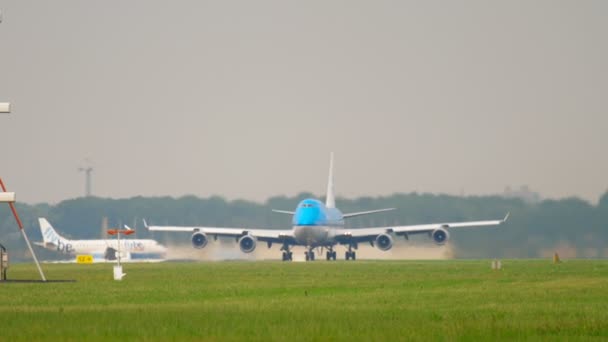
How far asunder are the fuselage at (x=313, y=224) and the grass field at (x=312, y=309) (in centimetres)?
4308

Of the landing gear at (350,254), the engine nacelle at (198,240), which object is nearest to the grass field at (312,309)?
the engine nacelle at (198,240)

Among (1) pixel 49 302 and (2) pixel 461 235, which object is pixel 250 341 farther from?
(2) pixel 461 235

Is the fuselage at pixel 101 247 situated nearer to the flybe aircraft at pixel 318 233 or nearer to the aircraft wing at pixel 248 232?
the flybe aircraft at pixel 318 233

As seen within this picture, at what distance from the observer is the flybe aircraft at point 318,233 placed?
315 ft

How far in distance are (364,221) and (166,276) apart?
56.6 meters

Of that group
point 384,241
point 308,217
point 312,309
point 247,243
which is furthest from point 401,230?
point 312,309

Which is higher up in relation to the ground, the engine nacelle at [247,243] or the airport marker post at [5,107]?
the airport marker post at [5,107]

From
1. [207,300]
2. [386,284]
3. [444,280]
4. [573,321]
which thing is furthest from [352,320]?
[444,280]

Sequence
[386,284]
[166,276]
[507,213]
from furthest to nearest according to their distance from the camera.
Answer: [507,213] < [166,276] < [386,284]

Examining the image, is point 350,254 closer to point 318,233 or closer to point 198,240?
point 318,233

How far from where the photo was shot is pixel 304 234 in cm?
9694

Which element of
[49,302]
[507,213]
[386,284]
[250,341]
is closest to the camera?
[250,341]

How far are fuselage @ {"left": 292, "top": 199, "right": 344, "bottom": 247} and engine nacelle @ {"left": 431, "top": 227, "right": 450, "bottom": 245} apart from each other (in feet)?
26.5

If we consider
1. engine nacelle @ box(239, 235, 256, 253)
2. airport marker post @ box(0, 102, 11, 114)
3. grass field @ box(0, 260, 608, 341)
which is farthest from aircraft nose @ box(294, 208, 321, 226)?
airport marker post @ box(0, 102, 11, 114)
